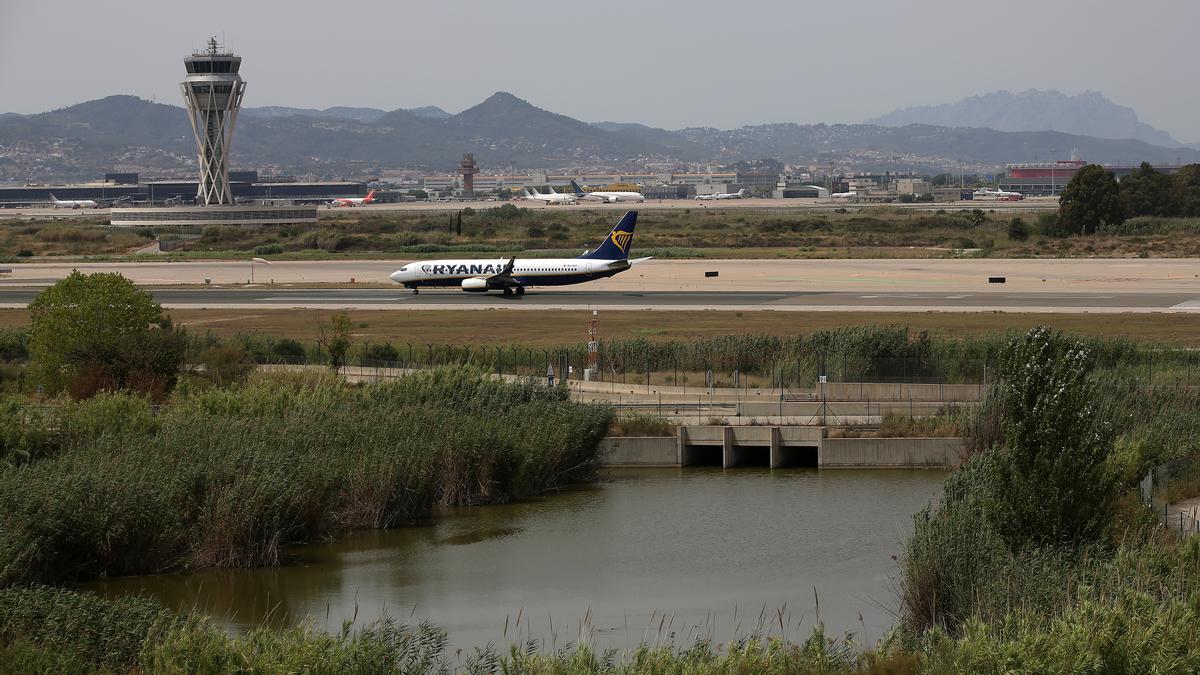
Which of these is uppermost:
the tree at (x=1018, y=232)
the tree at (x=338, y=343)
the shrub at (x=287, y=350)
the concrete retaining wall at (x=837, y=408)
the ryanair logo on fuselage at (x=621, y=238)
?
the ryanair logo on fuselage at (x=621, y=238)

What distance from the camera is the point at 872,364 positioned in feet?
229

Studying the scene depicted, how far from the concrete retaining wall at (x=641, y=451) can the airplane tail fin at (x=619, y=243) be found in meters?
54.9

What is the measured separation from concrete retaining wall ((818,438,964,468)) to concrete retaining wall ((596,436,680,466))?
21.2ft

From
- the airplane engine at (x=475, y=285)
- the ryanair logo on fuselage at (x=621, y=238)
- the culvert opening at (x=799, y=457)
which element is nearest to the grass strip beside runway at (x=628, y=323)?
the airplane engine at (x=475, y=285)

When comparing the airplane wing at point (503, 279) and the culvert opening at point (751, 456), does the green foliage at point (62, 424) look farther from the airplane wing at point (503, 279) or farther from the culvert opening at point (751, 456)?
the airplane wing at point (503, 279)

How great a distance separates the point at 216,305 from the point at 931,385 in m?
65.9

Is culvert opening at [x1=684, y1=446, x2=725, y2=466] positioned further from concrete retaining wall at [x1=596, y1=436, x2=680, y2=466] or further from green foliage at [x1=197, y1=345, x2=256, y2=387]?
green foliage at [x1=197, y1=345, x2=256, y2=387]

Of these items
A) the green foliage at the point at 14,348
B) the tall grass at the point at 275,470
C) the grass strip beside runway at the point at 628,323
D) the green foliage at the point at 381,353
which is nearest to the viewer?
the tall grass at the point at 275,470

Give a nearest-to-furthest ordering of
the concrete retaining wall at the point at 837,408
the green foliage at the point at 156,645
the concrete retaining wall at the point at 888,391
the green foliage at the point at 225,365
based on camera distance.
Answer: the green foliage at the point at 156,645 → the concrete retaining wall at the point at 837,408 → the concrete retaining wall at the point at 888,391 → the green foliage at the point at 225,365

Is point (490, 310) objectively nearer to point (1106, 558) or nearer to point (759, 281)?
point (759, 281)

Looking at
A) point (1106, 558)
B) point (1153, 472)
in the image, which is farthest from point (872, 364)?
point (1106, 558)

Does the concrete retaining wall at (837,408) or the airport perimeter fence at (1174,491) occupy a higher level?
the airport perimeter fence at (1174,491)

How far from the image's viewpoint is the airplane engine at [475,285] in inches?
4574

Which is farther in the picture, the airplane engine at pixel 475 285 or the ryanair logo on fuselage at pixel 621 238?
the airplane engine at pixel 475 285
